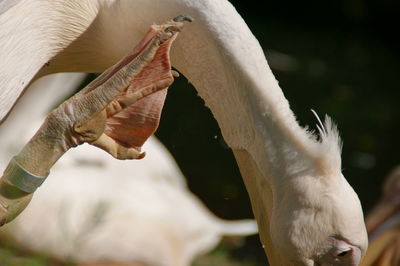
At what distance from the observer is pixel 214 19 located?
2494 mm

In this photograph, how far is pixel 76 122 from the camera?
2.40 meters

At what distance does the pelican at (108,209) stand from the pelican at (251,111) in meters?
1.61

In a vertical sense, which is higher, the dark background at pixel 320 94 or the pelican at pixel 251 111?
the pelican at pixel 251 111

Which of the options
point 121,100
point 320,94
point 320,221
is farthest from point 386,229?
point 320,94

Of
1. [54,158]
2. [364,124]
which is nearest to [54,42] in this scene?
[54,158]

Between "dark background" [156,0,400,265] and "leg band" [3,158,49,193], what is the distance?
1.72 metres

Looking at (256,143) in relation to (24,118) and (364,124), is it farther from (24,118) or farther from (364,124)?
(364,124)

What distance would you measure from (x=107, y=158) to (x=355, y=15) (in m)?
9.21

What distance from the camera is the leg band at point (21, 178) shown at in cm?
239

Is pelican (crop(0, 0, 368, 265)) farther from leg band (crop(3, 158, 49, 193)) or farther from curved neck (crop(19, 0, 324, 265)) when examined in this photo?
leg band (crop(3, 158, 49, 193))

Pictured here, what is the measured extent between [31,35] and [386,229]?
9.03 feet

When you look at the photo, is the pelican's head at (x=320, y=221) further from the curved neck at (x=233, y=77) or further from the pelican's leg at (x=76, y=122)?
the pelican's leg at (x=76, y=122)

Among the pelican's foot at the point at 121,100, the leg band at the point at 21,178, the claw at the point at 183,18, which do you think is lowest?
the leg band at the point at 21,178

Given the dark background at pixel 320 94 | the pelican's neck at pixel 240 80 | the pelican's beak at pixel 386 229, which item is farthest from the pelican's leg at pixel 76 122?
the pelican's beak at pixel 386 229
